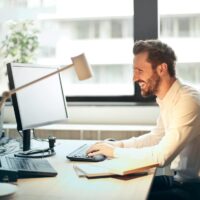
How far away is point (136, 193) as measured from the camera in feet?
4.79

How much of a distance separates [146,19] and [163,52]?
1122 millimetres

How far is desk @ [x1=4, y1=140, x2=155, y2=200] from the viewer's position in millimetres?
1411

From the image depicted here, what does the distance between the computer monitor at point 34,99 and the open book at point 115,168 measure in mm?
391

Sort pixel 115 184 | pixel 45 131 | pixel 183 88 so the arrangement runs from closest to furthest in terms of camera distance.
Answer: pixel 115 184 → pixel 183 88 → pixel 45 131

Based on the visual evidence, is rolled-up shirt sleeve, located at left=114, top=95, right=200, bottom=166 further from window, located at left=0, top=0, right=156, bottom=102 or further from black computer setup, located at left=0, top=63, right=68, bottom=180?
window, located at left=0, top=0, right=156, bottom=102

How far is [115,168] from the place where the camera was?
5.55 ft

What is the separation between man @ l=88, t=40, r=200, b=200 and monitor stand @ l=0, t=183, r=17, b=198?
A: 0.58m

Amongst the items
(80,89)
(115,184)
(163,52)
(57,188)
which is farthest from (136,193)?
(80,89)

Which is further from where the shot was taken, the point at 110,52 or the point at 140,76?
the point at 110,52

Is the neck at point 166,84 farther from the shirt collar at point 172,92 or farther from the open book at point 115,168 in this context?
the open book at point 115,168

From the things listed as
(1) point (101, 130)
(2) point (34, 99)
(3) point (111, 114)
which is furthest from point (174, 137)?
(3) point (111, 114)

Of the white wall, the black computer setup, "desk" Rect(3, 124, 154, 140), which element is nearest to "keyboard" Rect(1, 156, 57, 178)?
the black computer setup

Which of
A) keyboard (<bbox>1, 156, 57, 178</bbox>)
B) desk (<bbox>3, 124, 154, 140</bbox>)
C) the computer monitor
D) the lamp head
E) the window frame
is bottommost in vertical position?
desk (<bbox>3, 124, 154, 140</bbox>)

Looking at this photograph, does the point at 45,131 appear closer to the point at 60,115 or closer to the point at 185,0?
the point at 60,115
